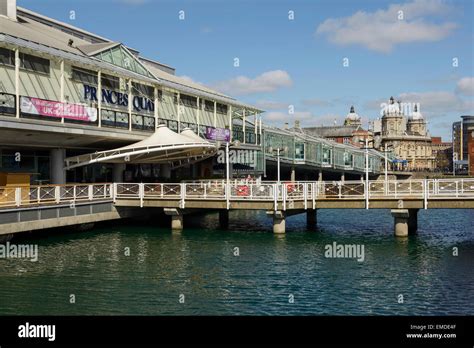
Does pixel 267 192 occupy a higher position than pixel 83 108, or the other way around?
pixel 83 108

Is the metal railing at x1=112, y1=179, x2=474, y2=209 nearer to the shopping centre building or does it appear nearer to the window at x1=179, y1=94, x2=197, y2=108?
Answer: the shopping centre building

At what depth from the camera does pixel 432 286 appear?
70.8ft

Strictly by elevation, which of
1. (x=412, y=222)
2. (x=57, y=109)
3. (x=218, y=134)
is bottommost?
(x=412, y=222)

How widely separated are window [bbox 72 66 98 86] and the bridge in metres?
8.13

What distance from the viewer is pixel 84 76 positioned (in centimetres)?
4009

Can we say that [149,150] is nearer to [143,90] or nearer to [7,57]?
[143,90]

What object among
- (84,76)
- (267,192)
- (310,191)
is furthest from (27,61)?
(310,191)

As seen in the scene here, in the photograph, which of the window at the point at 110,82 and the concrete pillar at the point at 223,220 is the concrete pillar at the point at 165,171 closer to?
the window at the point at 110,82

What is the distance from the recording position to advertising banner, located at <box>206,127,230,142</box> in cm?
5255

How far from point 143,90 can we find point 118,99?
3586 millimetres
